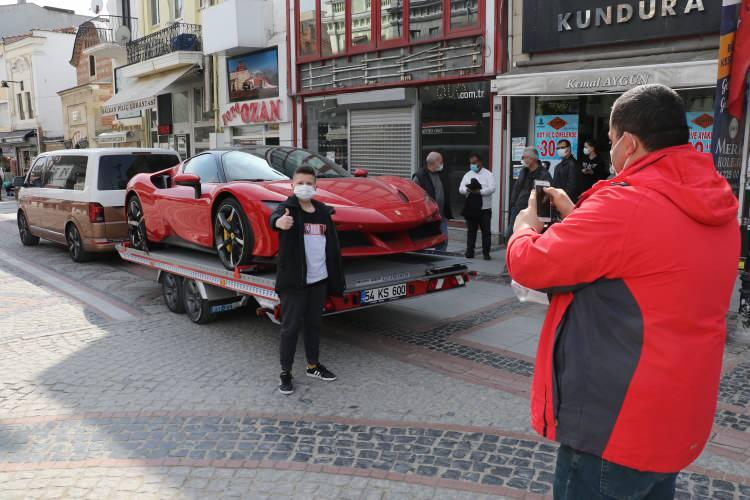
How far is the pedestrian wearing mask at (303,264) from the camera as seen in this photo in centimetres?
491

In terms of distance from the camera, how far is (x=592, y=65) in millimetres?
10500

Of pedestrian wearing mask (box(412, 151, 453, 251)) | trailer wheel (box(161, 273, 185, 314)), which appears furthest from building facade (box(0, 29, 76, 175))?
trailer wheel (box(161, 273, 185, 314))

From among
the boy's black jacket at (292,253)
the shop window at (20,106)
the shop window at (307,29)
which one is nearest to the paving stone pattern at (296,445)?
the boy's black jacket at (292,253)

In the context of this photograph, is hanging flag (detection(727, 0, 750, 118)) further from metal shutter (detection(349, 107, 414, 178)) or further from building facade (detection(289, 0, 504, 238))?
metal shutter (detection(349, 107, 414, 178))

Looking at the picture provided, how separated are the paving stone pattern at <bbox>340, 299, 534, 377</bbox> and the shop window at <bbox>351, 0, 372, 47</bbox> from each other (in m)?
8.89

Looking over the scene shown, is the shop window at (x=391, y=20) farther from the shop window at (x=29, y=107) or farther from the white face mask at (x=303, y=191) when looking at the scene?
the shop window at (x=29, y=107)

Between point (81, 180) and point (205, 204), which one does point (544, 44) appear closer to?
point (205, 204)

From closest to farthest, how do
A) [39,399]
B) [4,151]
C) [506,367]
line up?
[39,399], [506,367], [4,151]

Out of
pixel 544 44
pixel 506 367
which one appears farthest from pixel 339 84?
pixel 506 367

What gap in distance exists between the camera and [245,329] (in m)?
6.93

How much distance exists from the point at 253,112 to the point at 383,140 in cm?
556

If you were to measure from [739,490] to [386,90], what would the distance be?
11756mm

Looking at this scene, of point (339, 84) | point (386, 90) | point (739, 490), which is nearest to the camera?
point (739, 490)

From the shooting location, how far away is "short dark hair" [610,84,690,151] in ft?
6.00
